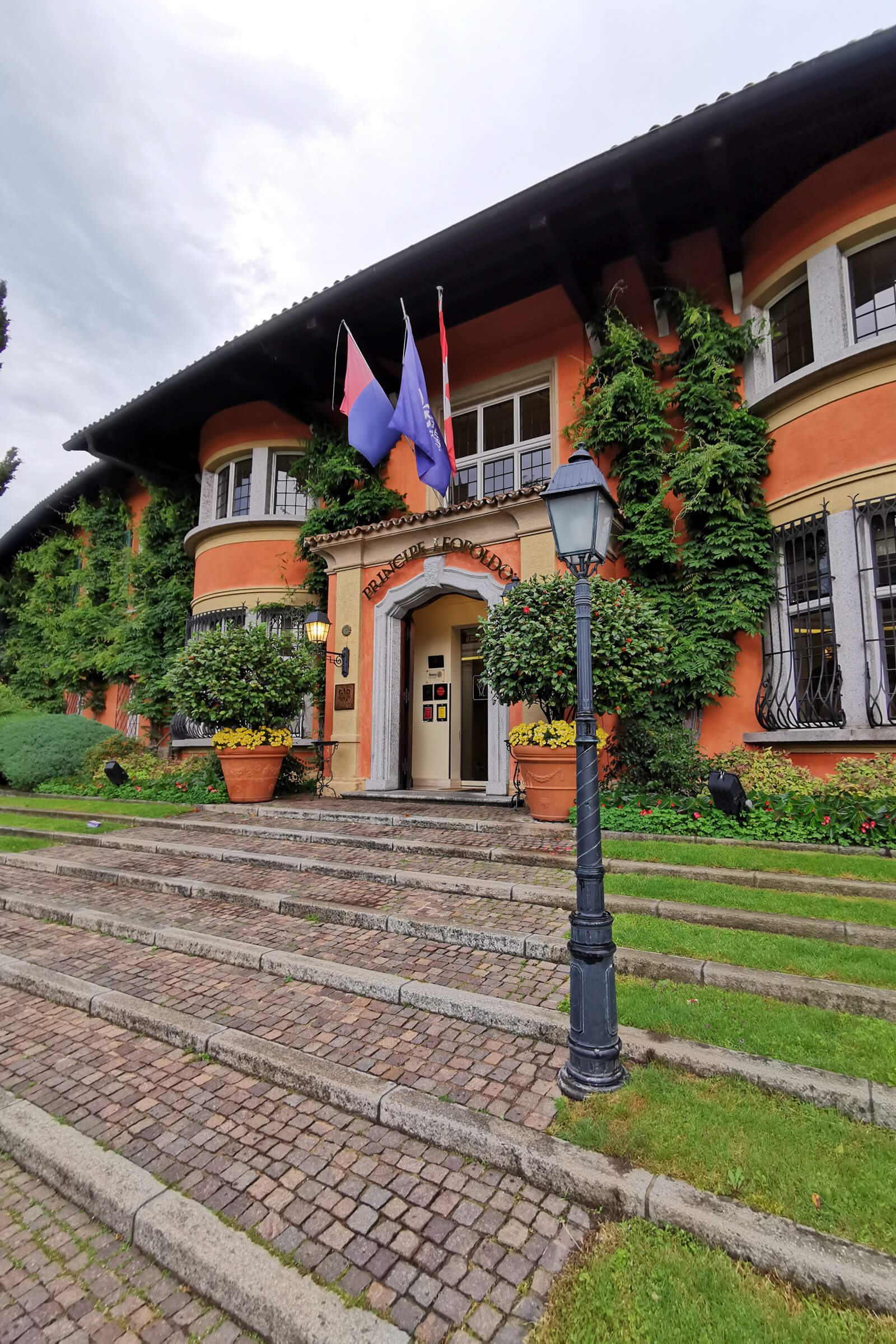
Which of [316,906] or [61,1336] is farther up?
[316,906]

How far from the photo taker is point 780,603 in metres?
7.92

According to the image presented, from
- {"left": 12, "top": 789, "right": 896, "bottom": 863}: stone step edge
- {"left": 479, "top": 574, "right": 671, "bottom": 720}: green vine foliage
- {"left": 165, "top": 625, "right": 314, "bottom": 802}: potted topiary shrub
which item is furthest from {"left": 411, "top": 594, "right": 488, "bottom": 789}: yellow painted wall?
{"left": 479, "top": 574, "right": 671, "bottom": 720}: green vine foliage

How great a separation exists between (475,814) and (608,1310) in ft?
19.4

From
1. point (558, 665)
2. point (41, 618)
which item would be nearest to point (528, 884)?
point (558, 665)

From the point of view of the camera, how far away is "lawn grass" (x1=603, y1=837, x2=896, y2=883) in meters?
4.84

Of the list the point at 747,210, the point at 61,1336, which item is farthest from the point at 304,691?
the point at 747,210

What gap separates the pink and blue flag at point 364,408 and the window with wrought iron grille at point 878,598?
6.54 meters

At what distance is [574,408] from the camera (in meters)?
9.72

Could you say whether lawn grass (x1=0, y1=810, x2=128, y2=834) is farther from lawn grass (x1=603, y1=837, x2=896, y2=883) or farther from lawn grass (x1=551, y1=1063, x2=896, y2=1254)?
lawn grass (x1=551, y1=1063, x2=896, y2=1254)

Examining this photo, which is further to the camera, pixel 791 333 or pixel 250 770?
pixel 250 770

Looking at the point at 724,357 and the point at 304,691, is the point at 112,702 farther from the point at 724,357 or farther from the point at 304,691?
the point at 724,357

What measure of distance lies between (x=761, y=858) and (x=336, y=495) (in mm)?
9374

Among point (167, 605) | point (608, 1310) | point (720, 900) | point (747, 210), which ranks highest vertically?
point (747, 210)

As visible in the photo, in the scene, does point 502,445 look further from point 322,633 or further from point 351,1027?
point 351,1027
